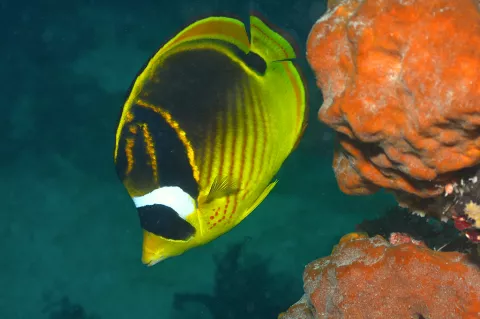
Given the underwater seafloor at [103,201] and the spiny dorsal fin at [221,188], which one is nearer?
the spiny dorsal fin at [221,188]

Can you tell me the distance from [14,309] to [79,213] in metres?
2.28

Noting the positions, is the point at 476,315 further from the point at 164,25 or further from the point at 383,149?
the point at 164,25

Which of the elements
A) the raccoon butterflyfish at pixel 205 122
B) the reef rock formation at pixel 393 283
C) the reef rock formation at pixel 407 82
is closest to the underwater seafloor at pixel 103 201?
the reef rock formation at pixel 393 283

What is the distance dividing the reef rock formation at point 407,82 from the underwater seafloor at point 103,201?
5006mm

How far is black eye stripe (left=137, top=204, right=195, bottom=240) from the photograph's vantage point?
4.30 feet

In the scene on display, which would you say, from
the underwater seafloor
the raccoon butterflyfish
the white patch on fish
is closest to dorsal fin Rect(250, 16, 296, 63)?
the raccoon butterflyfish

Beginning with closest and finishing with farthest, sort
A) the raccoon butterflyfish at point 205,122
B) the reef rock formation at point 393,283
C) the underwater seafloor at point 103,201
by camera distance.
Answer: the raccoon butterflyfish at point 205,122 → the reef rock formation at point 393,283 → the underwater seafloor at point 103,201

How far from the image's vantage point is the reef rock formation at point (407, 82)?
1.30 meters

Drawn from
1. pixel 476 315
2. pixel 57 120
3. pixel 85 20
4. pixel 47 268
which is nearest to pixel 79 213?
pixel 47 268

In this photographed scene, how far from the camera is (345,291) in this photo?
86.0 inches

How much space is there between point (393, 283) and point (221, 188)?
1.24 metres

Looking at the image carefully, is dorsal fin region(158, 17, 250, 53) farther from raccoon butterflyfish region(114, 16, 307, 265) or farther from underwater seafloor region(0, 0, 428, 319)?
underwater seafloor region(0, 0, 428, 319)

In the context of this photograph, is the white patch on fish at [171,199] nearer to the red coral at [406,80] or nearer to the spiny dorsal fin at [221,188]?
the spiny dorsal fin at [221,188]

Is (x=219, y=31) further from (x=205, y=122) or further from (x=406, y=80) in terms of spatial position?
(x=406, y=80)
